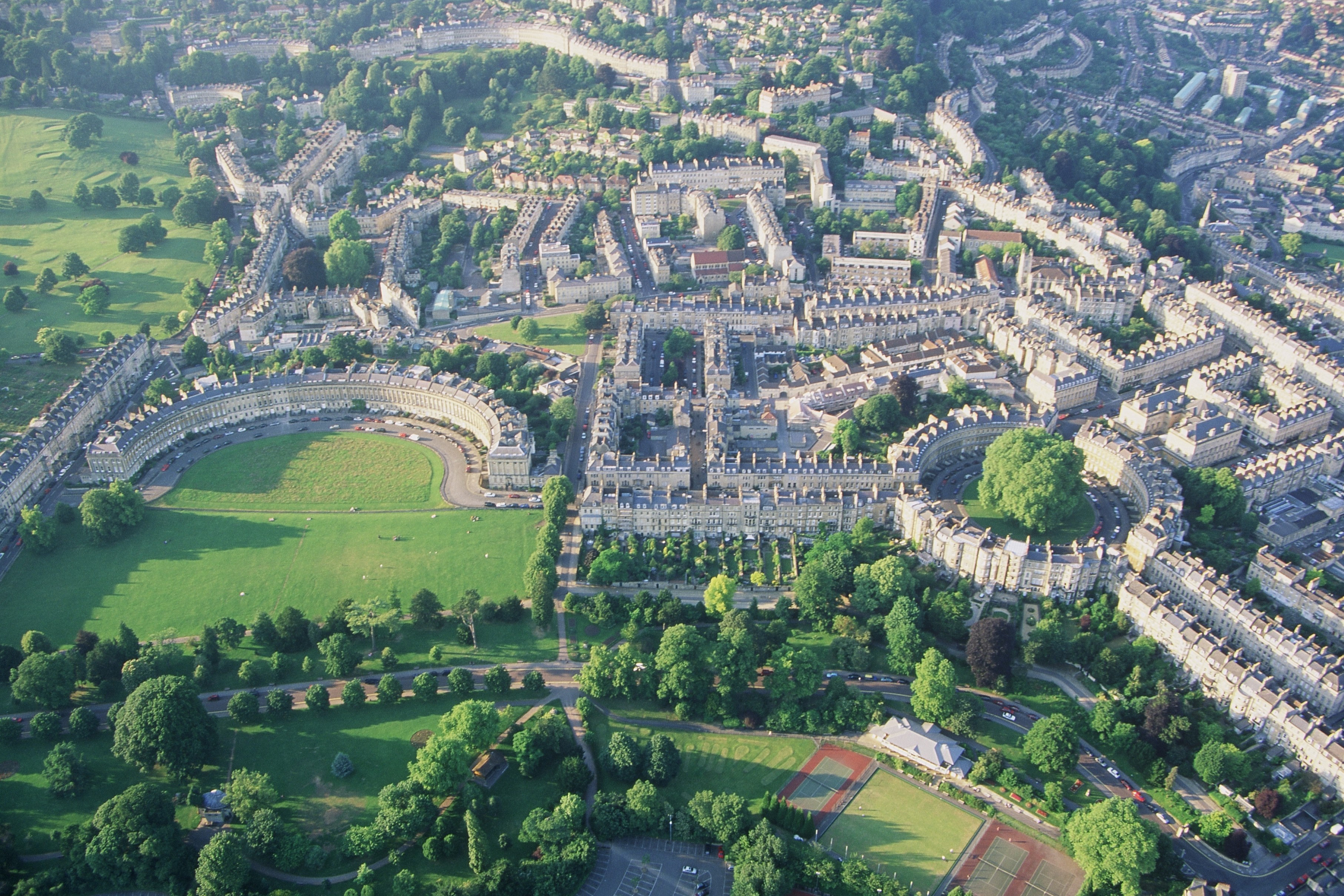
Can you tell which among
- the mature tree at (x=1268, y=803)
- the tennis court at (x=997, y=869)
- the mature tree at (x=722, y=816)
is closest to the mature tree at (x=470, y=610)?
the mature tree at (x=722, y=816)

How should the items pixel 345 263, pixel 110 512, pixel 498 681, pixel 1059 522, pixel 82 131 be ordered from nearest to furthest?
pixel 498 681 → pixel 1059 522 → pixel 110 512 → pixel 345 263 → pixel 82 131

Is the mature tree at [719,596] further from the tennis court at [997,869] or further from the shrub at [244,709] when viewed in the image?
the shrub at [244,709]

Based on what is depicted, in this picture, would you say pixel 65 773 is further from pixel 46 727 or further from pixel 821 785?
pixel 821 785

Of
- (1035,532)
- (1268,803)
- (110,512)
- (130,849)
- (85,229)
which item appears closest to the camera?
(130,849)

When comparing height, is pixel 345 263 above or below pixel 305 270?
above

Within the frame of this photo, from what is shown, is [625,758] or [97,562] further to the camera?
[97,562]

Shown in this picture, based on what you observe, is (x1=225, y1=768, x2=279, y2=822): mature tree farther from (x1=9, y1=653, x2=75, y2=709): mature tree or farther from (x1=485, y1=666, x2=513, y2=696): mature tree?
(x1=9, y1=653, x2=75, y2=709): mature tree

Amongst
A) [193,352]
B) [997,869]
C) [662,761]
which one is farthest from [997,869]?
[193,352]

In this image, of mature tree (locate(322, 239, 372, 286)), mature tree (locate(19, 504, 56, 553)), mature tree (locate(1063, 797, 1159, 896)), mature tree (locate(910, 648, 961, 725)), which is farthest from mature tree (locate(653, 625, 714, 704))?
mature tree (locate(322, 239, 372, 286))
